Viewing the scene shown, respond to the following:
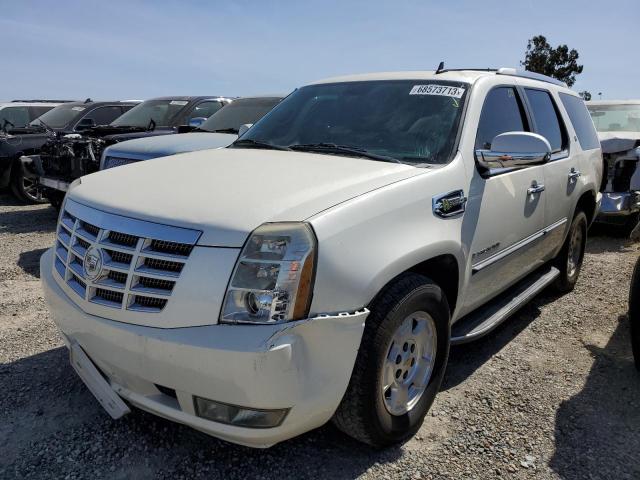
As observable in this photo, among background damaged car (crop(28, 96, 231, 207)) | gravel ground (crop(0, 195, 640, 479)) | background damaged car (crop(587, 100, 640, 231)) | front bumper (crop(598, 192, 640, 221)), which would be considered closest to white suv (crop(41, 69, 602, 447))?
gravel ground (crop(0, 195, 640, 479))

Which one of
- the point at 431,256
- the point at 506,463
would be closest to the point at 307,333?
the point at 431,256

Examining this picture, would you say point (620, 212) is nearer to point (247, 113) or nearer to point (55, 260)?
point (247, 113)

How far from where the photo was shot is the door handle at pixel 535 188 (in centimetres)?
371

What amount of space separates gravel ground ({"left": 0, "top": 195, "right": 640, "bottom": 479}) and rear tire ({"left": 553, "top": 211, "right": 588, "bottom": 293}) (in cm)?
78

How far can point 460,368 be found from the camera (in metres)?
3.65

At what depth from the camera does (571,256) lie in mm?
5152

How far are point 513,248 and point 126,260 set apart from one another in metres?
2.47

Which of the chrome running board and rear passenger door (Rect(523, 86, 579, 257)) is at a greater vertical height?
rear passenger door (Rect(523, 86, 579, 257))

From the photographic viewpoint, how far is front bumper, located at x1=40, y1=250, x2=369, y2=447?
2049mm

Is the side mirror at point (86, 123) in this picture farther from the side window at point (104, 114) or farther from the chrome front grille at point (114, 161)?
the chrome front grille at point (114, 161)

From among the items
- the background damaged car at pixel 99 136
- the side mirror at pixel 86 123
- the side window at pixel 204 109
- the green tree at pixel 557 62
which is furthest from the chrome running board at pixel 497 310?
the green tree at pixel 557 62

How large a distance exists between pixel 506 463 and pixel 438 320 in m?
0.75

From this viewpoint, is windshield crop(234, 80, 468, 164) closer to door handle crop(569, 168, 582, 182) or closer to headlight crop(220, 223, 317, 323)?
headlight crop(220, 223, 317, 323)

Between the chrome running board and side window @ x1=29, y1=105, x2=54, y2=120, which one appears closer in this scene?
the chrome running board
